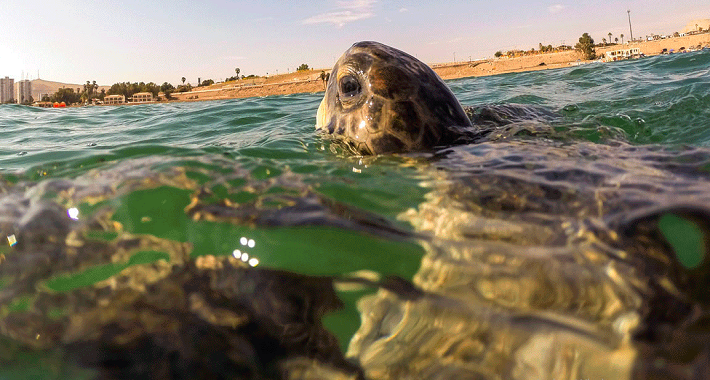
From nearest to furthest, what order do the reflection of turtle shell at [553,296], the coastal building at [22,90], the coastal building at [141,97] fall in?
1. the reflection of turtle shell at [553,296]
2. the coastal building at [141,97]
3. the coastal building at [22,90]

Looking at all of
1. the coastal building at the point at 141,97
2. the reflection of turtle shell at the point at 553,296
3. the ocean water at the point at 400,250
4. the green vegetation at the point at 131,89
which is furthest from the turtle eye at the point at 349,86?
the green vegetation at the point at 131,89

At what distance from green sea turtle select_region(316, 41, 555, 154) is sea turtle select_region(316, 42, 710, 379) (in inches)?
36.9

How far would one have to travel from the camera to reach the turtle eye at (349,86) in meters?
3.05

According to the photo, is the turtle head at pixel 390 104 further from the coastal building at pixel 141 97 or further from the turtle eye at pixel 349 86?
the coastal building at pixel 141 97

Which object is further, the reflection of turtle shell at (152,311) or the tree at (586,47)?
the tree at (586,47)

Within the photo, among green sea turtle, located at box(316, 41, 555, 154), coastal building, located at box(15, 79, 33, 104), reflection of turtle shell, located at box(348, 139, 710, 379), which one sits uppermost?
coastal building, located at box(15, 79, 33, 104)

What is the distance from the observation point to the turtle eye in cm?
305

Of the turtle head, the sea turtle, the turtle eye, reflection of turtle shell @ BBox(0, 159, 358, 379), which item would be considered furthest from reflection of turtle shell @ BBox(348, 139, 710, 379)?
the turtle eye

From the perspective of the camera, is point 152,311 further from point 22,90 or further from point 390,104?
point 22,90

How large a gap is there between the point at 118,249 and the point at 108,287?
179mm

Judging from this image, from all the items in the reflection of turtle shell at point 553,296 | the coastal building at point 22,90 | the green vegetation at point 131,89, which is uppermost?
the coastal building at point 22,90

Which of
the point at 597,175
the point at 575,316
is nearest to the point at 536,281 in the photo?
the point at 575,316

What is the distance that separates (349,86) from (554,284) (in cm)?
229

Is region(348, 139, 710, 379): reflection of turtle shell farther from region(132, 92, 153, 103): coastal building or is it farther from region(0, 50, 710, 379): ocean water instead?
region(132, 92, 153, 103): coastal building
